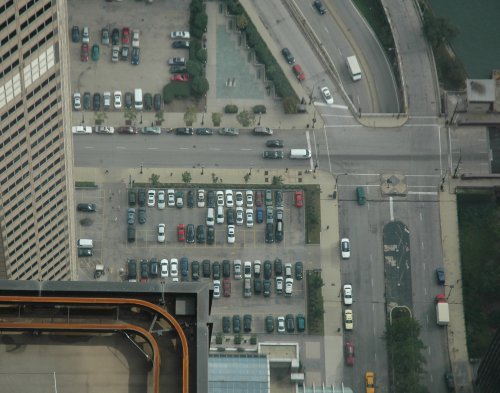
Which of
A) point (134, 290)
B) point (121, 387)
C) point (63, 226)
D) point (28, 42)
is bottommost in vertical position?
point (121, 387)

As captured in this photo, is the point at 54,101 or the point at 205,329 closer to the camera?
the point at 205,329

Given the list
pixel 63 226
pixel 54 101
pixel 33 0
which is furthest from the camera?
pixel 63 226

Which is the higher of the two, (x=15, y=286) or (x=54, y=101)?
(x=54, y=101)

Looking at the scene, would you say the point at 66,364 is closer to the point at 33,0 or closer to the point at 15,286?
the point at 15,286

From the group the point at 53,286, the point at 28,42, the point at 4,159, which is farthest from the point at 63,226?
the point at 53,286

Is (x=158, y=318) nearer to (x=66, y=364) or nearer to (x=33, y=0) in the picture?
(x=66, y=364)

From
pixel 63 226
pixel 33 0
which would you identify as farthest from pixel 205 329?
pixel 63 226

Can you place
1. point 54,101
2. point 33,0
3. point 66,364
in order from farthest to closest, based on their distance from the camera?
point 54,101 → point 33,0 → point 66,364
